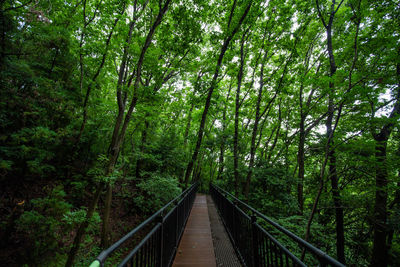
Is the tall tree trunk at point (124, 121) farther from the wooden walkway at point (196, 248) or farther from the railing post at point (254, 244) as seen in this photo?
the railing post at point (254, 244)

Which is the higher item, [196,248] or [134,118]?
[134,118]

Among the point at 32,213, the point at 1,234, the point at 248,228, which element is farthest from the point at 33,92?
the point at 248,228

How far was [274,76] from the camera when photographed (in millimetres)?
7891

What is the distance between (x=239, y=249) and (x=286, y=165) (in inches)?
244

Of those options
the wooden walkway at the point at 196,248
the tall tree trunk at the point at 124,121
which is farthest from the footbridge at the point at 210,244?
the tall tree trunk at the point at 124,121

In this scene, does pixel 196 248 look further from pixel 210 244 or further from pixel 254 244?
pixel 254 244

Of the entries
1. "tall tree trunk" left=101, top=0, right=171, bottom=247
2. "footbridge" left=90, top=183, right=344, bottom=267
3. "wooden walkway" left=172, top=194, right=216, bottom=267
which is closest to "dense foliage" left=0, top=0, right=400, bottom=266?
"tall tree trunk" left=101, top=0, right=171, bottom=247

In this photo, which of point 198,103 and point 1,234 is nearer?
point 1,234

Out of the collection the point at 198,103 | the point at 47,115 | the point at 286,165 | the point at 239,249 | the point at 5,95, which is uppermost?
the point at 198,103

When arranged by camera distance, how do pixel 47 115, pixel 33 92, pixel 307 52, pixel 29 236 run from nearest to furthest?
pixel 29 236
pixel 33 92
pixel 47 115
pixel 307 52

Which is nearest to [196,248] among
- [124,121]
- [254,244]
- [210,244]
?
[210,244]

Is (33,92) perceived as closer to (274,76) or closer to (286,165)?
(274,76)

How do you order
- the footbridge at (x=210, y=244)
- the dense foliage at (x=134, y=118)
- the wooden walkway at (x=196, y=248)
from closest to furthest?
1. the footbridge at (x=210, y=244)
2. the wooden walkway at (x=196, y=248)
3. the dense foliage at (x=134, y=118)

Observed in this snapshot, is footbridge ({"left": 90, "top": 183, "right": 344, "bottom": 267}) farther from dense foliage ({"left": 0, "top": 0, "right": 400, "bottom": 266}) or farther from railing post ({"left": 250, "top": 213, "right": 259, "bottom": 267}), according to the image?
dense foliage ({"left": 0, "top": 0, "right": 400, "bottom": 266})
